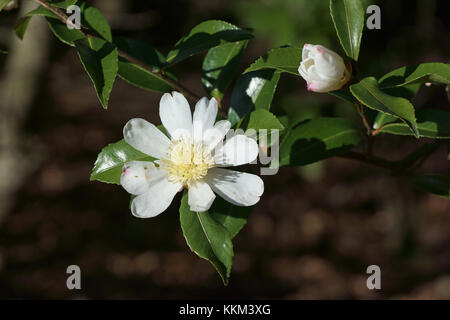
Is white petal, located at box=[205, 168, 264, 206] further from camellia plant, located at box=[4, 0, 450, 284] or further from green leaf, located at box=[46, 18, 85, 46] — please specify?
green leaf, located at box=[46, 18, 85, 46]

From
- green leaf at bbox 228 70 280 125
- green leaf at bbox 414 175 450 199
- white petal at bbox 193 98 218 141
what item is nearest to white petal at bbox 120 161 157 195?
white petal at bbox 193 98 218 141

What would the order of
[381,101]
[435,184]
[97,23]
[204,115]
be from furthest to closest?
[435,184]
[97,23]
[204,115]
[381,101]

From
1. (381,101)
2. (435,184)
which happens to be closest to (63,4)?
(381,101)

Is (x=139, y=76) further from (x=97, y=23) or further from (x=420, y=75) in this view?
(x=420, y=75)

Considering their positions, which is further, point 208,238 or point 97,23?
point 97,23

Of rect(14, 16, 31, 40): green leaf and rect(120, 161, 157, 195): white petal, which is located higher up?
rect(14, 16, 31, 40): green leaf

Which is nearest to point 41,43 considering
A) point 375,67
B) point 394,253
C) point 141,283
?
point 141,283

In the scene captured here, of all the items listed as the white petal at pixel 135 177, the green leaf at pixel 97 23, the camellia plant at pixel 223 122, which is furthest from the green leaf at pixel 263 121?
the green leaf at pixel 97 23
